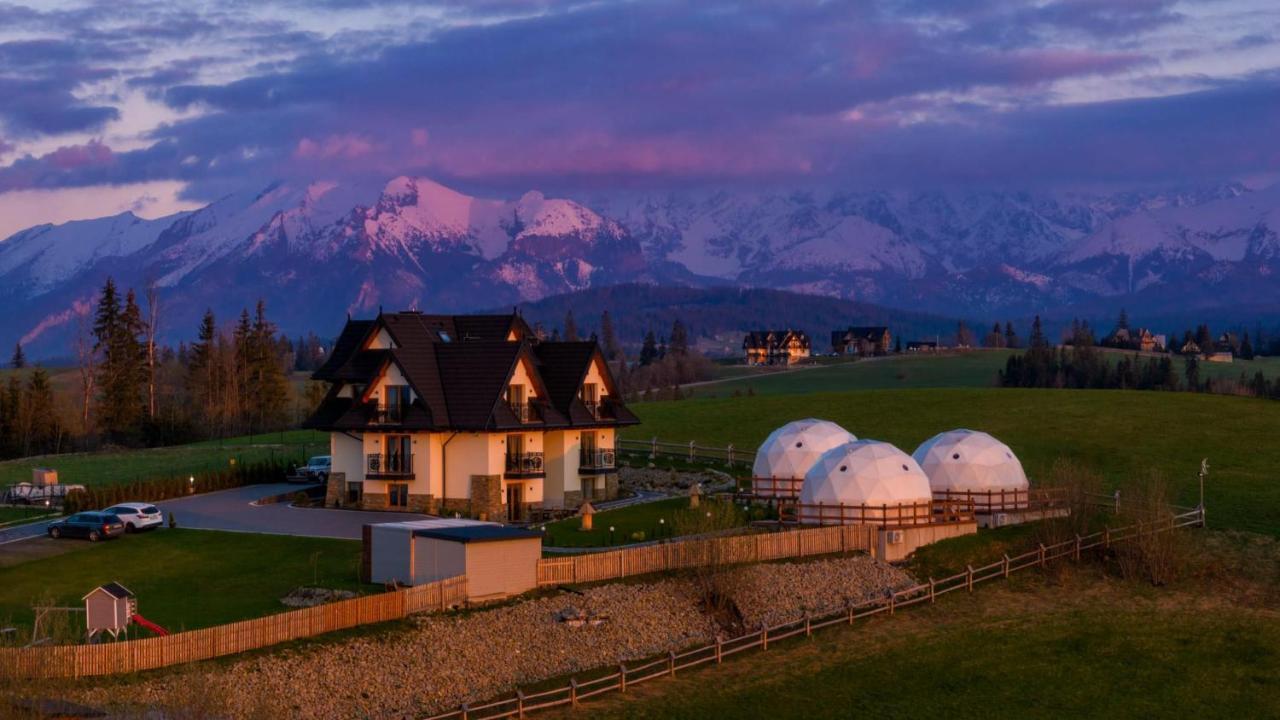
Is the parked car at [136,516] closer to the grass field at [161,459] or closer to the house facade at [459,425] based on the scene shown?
the house facade at [459,425]

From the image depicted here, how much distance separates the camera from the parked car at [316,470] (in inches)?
3059

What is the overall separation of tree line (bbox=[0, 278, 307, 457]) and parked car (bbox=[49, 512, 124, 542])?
4798 cm

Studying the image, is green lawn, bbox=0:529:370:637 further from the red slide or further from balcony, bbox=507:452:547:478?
balcony, bbox=507:452:547:478

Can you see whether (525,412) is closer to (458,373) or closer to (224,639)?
(458,373)

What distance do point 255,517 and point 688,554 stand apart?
20.2 meters

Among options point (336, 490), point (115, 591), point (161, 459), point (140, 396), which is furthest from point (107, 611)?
point (140, 396)

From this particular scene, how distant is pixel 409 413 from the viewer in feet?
219

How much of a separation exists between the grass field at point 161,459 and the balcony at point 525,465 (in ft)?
68.6

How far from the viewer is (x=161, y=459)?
89.9m

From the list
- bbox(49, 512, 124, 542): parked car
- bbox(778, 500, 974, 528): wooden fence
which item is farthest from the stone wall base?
bbox(778, 500, 974, 528): wooden fence

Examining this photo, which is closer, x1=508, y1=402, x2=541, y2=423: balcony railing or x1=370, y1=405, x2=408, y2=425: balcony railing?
x1=370, y1=405, x2=408, y2=425: balcony railing

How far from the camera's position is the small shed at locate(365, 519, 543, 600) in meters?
47.4

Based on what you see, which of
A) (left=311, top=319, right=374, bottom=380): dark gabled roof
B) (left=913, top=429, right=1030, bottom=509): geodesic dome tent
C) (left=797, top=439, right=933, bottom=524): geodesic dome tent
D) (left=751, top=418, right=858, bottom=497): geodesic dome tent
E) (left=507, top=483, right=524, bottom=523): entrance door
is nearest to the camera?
(left=797, top=439, right=933, bottom=524): geodesic dome tent

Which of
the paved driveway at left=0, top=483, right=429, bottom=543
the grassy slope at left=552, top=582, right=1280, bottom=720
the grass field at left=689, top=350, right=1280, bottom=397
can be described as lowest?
the grassy slope at left=552, top=582, right=1280, bottom=720
